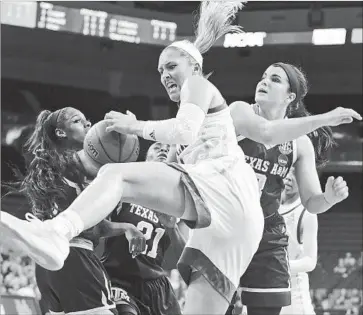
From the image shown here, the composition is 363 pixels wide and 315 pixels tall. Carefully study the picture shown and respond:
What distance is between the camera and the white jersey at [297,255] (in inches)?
203

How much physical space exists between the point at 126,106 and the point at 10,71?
6.27ft

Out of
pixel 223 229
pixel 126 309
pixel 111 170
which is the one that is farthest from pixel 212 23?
pixel 126 309

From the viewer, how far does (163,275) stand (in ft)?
14.6

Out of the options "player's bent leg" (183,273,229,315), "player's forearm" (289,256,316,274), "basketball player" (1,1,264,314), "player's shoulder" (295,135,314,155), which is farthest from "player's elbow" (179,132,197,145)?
"player's forearm" (289,256,316,274)

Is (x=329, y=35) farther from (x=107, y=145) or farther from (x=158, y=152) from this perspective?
(x=107, y=145)

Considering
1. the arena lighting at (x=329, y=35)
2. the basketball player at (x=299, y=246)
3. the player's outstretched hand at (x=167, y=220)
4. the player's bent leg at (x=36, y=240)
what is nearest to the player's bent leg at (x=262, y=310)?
the player's outstretched hand at (x=167, y=220)

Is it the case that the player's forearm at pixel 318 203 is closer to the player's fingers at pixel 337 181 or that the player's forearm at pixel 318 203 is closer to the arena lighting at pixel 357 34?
the player's fingers at pixel 337 181

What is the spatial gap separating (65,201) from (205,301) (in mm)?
1140

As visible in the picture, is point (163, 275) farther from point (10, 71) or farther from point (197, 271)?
point (10, 71)

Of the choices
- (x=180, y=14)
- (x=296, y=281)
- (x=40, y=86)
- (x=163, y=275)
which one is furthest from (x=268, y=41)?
(x=163, y=275)

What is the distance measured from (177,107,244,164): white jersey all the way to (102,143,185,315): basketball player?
3.12 feet

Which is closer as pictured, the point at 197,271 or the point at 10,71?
the point at 197,271

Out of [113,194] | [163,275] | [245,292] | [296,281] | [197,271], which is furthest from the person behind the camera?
[296,281]

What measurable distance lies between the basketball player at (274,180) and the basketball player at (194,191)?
561 mm
